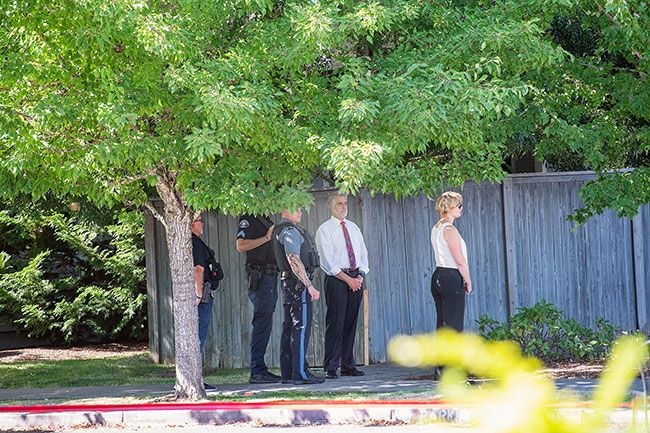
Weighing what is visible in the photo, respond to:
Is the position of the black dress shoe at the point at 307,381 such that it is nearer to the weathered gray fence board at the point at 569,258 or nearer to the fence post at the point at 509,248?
the fence post at the point at 509,248

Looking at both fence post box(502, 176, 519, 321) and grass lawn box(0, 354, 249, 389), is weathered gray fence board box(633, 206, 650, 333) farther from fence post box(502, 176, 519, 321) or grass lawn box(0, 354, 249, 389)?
grass lawn box(0, 354, 249, 389)

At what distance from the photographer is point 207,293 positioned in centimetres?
1118

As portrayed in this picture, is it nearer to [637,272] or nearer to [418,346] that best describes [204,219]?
[637,272]

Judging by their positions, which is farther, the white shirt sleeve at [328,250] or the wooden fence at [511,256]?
the wooden fence at [511,256]

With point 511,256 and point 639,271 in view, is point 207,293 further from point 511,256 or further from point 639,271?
point 639,271

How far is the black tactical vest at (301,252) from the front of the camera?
34.7ft

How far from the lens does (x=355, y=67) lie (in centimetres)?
880

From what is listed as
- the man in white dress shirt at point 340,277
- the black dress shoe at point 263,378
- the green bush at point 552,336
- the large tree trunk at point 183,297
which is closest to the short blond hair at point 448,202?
the man in white dress shirt at point 340,277

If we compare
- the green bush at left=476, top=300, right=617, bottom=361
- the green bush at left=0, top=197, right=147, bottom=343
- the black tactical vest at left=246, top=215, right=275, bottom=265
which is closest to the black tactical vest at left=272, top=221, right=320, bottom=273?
the black tactical vest at left=246, top=215, right=275, bottom=265

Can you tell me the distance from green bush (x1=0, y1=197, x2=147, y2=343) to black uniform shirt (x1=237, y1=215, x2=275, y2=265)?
4.09m

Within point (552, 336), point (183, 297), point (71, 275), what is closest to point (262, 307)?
point (183, 297)

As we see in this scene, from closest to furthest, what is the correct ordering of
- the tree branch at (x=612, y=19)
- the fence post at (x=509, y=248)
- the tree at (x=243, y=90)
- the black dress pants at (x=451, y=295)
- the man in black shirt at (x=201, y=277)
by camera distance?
the tree at (x=243, y=90)
the tree branch at (x=612, y=19)
the black dress pants at (x=451, y=295)
the man in black shirt at (x=201, y=277)
the fence post at (x=509, y=248)

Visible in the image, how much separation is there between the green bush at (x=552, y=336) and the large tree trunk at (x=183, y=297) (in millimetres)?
3093

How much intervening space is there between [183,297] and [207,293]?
1300 mm
